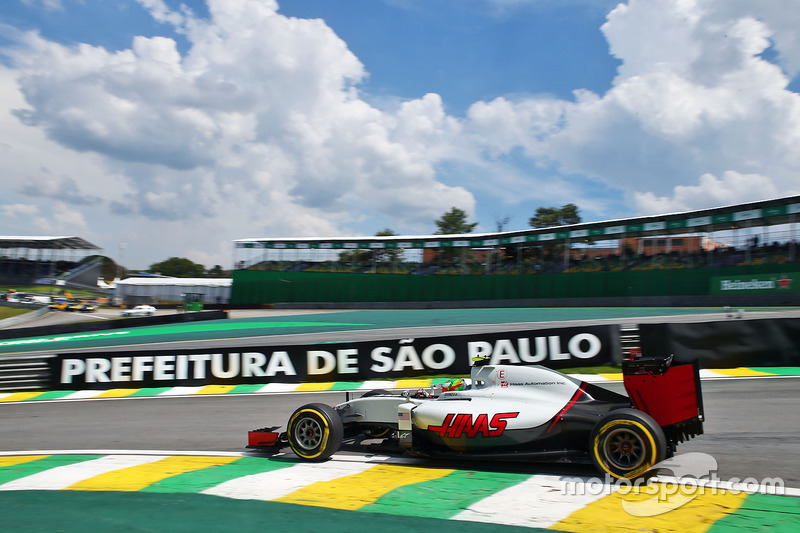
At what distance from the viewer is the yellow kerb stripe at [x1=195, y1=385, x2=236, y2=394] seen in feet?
41.3

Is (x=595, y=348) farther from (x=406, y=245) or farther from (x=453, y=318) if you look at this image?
(x=406, y=245)

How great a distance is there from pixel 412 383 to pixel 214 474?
694 cm

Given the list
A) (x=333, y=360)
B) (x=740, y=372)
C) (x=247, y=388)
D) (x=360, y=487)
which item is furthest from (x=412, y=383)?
(x=360, y=487)

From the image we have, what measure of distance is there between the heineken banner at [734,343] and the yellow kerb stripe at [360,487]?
27.0 ft

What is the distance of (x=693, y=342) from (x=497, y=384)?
7.96 metres

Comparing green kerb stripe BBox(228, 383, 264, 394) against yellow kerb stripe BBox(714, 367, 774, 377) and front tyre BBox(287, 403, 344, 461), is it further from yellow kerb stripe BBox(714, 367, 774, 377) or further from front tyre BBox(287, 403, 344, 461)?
yellow kerb stripe BBox(714, 367, 774, 377)

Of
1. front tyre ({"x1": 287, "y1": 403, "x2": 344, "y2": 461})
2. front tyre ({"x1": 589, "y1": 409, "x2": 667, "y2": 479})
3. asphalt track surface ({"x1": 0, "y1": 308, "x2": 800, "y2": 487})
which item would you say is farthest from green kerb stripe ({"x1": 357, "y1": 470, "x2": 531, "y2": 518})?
asphalt track surface ({"x1": 0, "y1": 308, "x2": 800, "y2": 487})

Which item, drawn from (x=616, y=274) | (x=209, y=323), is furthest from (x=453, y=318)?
(x=209, y=323)

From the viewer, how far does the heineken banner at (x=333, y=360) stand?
41.7 feet

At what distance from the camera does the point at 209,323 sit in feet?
113

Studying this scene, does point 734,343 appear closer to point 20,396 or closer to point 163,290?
point 20,396

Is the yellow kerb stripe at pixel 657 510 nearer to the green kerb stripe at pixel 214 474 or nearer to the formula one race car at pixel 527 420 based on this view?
the formula one race car at pixel 527 420

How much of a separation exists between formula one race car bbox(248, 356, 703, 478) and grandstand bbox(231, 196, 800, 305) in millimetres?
27006

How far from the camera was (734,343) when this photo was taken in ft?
39.3
